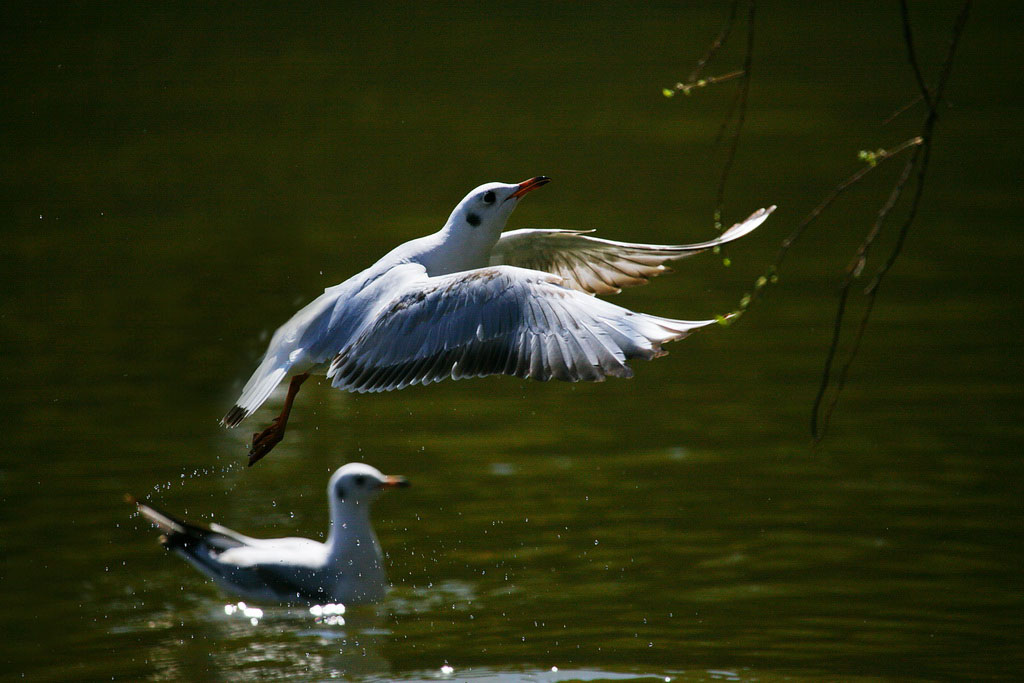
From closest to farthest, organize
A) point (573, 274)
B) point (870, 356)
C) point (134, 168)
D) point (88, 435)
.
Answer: point (573, 274) < point (88, 435) < point (870, 356) < point (134, 168)

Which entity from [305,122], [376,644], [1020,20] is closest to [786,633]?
[376,644]

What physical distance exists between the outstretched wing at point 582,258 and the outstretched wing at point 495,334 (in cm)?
72

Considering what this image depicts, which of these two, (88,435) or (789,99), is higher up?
(789,99)

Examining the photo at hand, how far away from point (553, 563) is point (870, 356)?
378 centimetres

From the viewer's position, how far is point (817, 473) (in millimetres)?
8039

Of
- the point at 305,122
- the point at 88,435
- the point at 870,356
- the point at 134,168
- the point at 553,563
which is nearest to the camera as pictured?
the point at 553,563

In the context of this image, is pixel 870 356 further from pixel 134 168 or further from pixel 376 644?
pixel 134 168

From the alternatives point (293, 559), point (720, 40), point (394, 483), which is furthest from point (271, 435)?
point (720, 40)

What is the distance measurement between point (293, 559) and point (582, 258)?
2.03 meters

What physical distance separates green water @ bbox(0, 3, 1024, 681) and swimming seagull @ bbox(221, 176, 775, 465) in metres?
1.31

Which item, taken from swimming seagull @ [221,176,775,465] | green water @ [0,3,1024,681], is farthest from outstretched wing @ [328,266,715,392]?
green water @ [0,3,1024,681]

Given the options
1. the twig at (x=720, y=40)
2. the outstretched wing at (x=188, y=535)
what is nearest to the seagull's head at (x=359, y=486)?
the outstretched wing at (x=188, y=535)

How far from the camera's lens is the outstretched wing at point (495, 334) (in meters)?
5.00

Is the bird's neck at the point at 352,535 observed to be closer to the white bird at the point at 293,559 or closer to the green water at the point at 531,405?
the white bird at the point at 293,559
